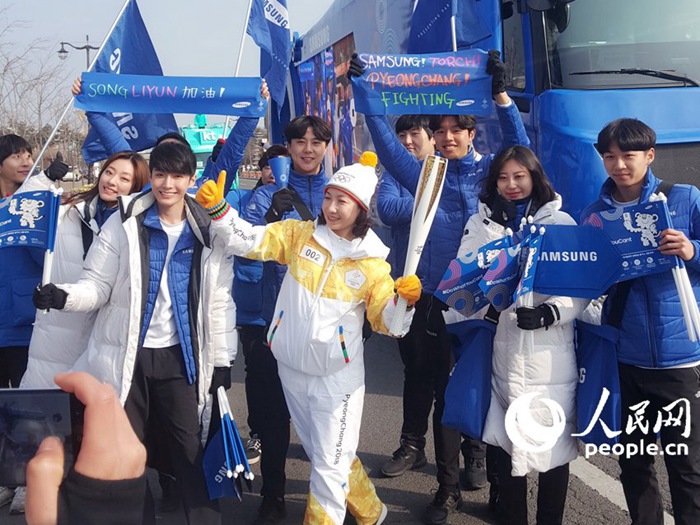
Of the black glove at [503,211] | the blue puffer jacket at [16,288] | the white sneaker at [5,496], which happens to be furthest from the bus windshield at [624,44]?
the white sneaker at [5,496]

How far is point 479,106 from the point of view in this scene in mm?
3922

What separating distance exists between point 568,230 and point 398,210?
1405 mm

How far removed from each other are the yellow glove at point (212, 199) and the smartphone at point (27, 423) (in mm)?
1093

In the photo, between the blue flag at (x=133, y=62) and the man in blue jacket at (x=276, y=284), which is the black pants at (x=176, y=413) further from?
the blue flag at (x=133, y=62)

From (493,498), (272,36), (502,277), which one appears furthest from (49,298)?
(272,36)

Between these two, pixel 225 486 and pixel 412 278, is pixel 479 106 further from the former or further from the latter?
pixel 225 486

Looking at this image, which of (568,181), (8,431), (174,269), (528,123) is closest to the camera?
(8,431)

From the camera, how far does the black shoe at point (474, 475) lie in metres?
4.09

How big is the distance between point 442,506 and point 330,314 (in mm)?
1310

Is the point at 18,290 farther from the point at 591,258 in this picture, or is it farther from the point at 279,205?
A: the point at 591,258

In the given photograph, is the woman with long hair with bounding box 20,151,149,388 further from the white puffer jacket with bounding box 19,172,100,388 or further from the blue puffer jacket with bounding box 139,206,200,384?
the blue puffer jacket with bounding box 139,206,200,384

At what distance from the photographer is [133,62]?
17.4 ft

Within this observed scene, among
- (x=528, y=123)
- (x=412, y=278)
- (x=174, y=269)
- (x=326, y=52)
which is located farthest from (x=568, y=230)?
(x=326, y=52)

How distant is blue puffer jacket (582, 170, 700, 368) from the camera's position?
9.95 feet
